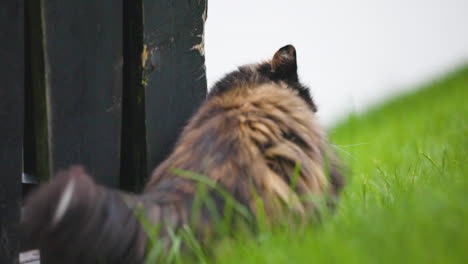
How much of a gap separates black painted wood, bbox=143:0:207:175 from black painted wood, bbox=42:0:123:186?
0.13 metres

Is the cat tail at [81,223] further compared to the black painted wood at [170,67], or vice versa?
the black painted wood at [170,67]

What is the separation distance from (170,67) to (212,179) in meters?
0.79

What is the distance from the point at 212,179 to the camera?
154 centimetres

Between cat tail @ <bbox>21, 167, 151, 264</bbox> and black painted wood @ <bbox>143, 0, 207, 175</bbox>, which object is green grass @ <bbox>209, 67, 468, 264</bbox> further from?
black painted wood @ <bbox>143, 0, 207, 175</bbox>

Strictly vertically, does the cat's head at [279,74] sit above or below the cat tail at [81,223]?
above

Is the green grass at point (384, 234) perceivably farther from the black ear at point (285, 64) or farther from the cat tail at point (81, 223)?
the black ear at point (285, 64)

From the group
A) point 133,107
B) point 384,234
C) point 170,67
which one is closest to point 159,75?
point 170,67

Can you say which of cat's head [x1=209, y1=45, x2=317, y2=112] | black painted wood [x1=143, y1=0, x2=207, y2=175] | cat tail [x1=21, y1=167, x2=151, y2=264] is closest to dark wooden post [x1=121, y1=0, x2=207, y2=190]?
black painted wood [x1=143, y1=0, x2=207, y2=175]

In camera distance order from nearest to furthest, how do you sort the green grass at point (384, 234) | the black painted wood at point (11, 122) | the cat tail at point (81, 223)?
the green grass at point (384, 234), the cat tail at point (81, 223), the black painted wood at point (11, 122)

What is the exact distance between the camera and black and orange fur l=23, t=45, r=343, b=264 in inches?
49.6

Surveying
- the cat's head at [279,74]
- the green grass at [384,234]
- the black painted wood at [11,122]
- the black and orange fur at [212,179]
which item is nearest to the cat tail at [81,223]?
the black and orange fur at [212,179]

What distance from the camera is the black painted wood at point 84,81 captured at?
6.11ft

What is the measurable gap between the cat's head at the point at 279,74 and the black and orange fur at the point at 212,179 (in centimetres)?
3

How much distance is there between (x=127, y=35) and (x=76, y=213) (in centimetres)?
104
